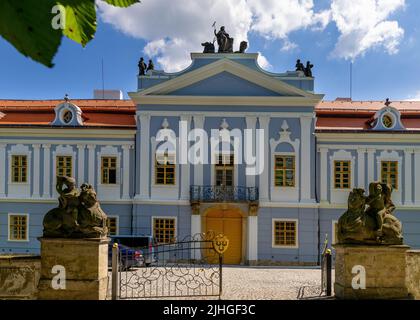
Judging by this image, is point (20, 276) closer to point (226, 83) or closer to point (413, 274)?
point (413, 274)

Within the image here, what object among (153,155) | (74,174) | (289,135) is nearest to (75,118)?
(74,174)

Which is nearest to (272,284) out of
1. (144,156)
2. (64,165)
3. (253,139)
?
(253,139)

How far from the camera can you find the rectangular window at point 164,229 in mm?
20766

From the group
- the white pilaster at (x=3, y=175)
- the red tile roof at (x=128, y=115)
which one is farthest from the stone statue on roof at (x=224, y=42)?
the white pilaster at (x=3, y=175)

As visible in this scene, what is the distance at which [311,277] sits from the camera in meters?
15.7

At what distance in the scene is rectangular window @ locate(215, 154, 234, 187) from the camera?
20609 mm

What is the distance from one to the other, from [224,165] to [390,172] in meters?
7.11

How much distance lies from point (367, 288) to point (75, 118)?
16.4 m

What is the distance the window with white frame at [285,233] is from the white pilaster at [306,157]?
45.6 inches

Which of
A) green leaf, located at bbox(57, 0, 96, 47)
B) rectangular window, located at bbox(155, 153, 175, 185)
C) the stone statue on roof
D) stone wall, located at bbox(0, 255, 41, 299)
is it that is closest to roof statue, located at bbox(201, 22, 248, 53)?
the stone statue on roof

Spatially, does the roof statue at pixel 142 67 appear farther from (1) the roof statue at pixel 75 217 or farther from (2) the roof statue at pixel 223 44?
(1) the roof statue at pixel 75 217

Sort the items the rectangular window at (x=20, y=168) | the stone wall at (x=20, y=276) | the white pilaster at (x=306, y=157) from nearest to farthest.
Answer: the stone wall at (x=20, y=276)
the white pilaster at (x=306, y=157)
the rectangular window at (x=20, y=168)

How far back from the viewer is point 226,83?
69.1 feet

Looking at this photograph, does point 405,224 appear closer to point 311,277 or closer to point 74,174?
point 311,277
